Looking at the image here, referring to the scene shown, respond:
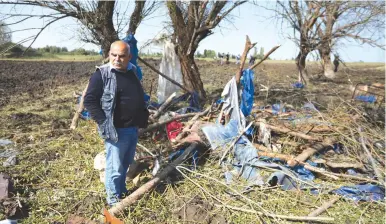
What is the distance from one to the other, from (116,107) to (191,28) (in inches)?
211

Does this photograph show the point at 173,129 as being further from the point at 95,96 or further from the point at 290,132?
the point at 95,96

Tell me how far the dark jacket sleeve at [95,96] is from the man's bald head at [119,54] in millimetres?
190

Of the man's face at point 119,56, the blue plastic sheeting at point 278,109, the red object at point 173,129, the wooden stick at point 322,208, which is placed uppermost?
the man's face at point 119,56

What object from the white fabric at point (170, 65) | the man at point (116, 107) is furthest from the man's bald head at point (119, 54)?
the white fabric at point (170, 65)

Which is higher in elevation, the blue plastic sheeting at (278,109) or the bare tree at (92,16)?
the bare tree at (92,16)

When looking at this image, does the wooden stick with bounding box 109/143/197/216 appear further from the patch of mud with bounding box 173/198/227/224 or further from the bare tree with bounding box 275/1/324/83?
the bare tree with bounding box 275/1/324/83

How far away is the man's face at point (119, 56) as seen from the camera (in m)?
2.83

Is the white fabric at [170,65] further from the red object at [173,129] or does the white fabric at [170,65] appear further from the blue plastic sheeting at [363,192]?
the blue plastic sheeting at [363,192]

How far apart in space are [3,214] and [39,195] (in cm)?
45

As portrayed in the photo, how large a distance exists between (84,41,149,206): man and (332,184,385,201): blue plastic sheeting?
106 inches

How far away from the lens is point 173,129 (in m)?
5.35

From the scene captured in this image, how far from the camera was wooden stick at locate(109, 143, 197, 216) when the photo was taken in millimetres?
3107

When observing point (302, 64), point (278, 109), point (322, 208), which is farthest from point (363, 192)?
point (302, 64)

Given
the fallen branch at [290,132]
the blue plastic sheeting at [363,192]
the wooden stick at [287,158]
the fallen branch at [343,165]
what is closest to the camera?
the blue plastic sheeting at [363,192]
